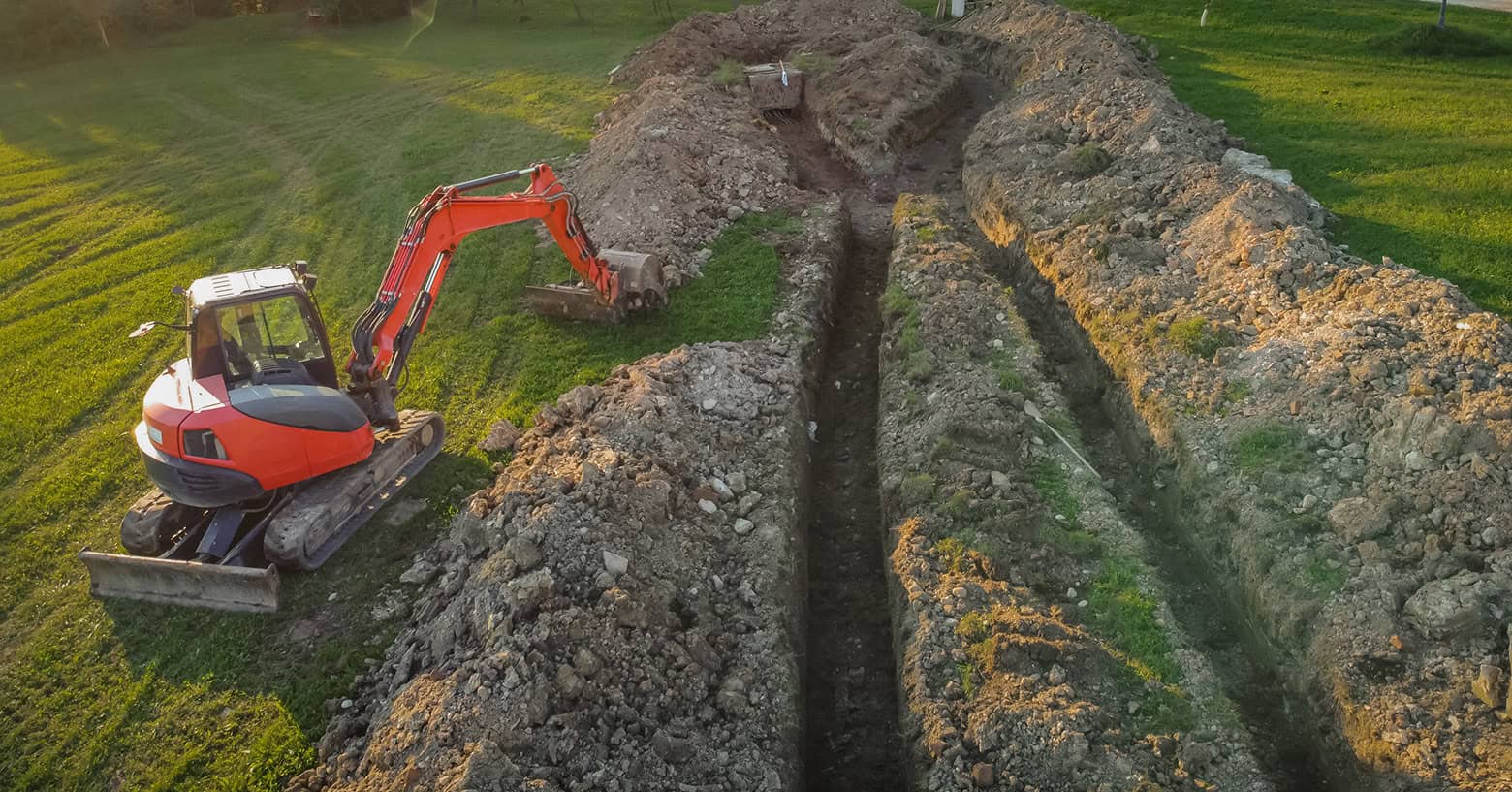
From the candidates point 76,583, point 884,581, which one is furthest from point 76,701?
point 884,581

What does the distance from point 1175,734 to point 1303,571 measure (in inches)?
88.3

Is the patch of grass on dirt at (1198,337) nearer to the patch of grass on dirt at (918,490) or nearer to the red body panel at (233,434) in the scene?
the patch of grass on dirt at (918,490)

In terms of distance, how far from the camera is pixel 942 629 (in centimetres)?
852

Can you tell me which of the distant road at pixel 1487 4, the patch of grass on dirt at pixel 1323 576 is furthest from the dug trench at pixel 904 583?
the distant road at pixel 1487 4

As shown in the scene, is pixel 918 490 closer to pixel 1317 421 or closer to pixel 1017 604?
pixel 1017 604

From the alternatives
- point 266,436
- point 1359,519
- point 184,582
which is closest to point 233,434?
point 266,436

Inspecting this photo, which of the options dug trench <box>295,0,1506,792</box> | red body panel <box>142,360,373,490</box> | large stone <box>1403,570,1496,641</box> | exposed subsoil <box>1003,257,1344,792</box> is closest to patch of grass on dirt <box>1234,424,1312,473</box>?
dug trench <box>295,0,1506,792</box>

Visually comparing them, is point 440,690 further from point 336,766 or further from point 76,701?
point 76,701

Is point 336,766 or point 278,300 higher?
point 278,300

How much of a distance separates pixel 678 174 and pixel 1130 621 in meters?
11.2

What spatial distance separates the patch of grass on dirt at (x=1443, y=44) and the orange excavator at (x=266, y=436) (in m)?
24.1

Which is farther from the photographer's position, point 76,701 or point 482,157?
point 482,157

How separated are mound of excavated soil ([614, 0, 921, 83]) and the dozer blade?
61.3 ft

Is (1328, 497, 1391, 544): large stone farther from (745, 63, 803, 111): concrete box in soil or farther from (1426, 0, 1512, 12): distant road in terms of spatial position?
(1426, 0, 1512, 12): distant road
